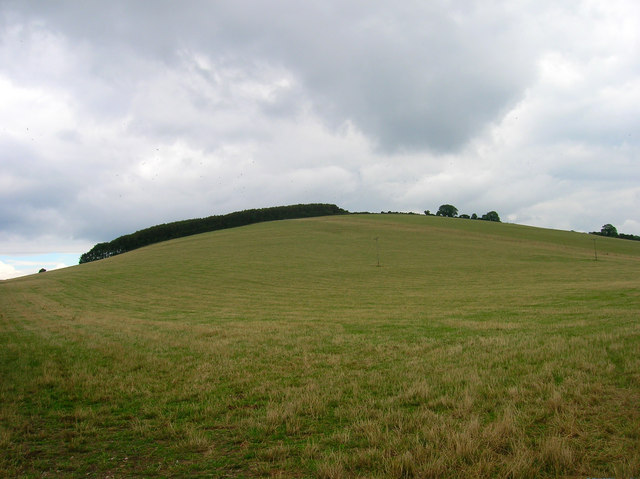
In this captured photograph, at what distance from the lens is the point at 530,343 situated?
38.2 ft

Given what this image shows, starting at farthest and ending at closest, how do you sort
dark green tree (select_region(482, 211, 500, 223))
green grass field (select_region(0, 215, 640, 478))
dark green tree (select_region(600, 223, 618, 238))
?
dark green tree (select_region(482, 211, 500, 223)) < dark green tree (select_region(600, 223, 618, 238)) < green grass field (select_region(0, 215, 640, 478))

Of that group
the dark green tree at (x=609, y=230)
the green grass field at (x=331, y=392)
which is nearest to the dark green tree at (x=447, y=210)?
the dark green tree at (x=609, y=230)

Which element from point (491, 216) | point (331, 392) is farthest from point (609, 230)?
point (331, 392)

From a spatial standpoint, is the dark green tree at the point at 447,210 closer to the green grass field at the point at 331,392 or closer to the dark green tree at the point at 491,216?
the dark green tree at the point at 491,216

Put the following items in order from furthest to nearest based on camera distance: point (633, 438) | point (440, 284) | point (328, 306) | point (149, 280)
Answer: point (149, 280) < point (440, 284) < point (328, 306) < point (633, 438)

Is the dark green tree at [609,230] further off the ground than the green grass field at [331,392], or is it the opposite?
the dark green tree at [609,230]

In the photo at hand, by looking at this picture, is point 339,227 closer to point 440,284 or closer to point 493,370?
point 440,284

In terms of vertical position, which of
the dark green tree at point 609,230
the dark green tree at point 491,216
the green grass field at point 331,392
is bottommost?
the green grass field at point 331,392

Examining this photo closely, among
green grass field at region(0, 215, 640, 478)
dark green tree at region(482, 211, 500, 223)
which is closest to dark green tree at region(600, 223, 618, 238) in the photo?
dark green tree at region(482, 211, 500, 223)

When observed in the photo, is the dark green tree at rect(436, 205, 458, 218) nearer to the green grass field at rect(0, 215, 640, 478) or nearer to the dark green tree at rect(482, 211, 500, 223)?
the dark green tree at rect(482, 211, 500, 223)

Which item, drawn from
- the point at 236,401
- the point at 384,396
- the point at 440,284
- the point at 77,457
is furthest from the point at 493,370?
the point at 440,284

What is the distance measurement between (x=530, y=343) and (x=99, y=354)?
13324 millimetres

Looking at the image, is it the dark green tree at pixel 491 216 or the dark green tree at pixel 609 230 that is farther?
the dark green tree at pixel 491 216

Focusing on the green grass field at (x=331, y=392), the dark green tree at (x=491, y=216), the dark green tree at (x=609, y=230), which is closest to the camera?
the green grass field at (x=331, y=392)
